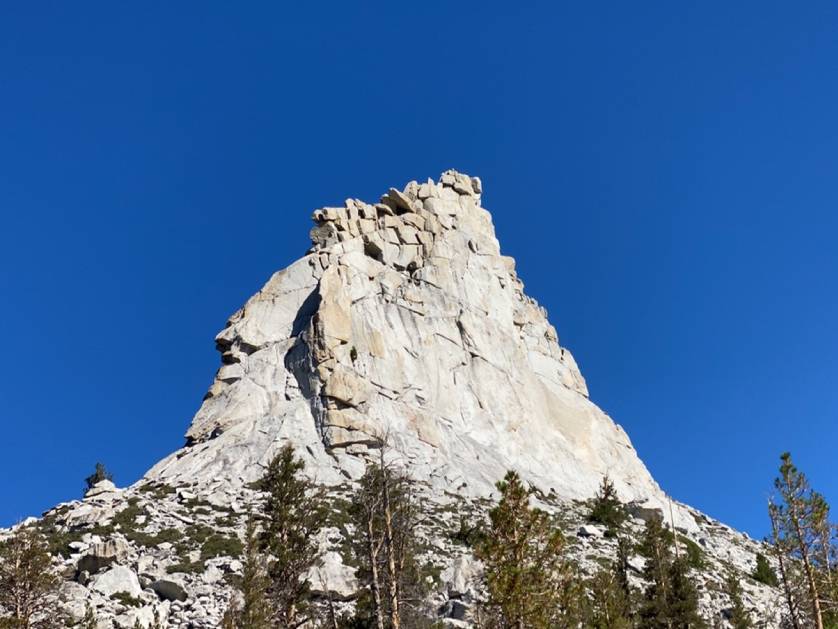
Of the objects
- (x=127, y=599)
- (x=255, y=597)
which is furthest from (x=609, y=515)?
(x=255, y=597)

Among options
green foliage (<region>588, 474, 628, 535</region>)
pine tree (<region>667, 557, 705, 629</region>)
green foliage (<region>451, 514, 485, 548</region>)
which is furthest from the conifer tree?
green foliage (<region>588, 474, 628, 535</region>)

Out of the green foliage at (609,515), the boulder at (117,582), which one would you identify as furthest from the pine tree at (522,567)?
the green foliage at (609,515)

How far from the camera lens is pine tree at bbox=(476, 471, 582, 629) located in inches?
798

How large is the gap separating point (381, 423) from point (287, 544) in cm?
4055

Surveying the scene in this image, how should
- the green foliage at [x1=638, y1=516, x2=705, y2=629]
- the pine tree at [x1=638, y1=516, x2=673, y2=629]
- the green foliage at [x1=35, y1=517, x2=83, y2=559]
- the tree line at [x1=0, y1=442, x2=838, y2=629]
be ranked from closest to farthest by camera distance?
the tree line at [x1=0, y1=442, x2=838, y2=629], the green foliage at [x1=638, y1=516, x2=705, y2=629], the pine tree at [x1=638, y1=516, x2=673, y2=629], the green foliage at [x1=35, y1=517, x2=83, y2=559]

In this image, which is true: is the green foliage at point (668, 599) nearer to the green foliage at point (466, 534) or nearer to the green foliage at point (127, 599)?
the green foliage at point (466, 534)

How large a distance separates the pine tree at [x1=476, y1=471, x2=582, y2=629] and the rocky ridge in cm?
1451

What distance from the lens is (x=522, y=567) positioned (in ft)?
68.8

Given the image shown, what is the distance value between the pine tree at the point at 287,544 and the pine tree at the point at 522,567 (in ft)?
33.2

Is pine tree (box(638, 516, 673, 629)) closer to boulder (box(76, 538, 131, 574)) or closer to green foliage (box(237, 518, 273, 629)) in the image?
green foliage (box(237, 518, 273, 629))

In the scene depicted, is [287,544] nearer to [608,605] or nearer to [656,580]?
[608,605]

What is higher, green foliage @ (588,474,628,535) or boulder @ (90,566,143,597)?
green foliage @ (588,474,628,535)

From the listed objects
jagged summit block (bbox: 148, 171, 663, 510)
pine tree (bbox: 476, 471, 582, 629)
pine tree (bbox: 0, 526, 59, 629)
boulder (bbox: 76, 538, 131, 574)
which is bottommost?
pine tree (bbox: 476, 471, 582, 629)

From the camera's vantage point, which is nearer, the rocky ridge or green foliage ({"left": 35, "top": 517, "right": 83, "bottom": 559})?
the rocky ridge
